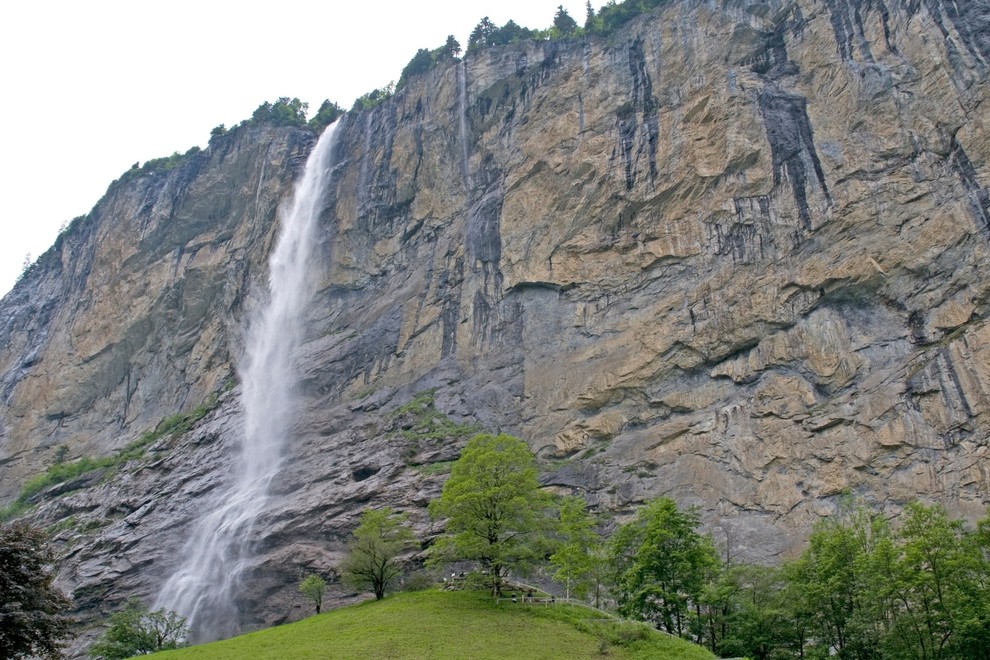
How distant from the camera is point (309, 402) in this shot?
172ft

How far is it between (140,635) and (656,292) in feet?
98.0

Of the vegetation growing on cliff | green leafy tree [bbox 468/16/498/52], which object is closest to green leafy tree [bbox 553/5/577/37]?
green leafy tree [bbox 468/16/498/52]

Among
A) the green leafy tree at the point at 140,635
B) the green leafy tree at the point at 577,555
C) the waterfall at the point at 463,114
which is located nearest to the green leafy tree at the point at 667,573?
the green leafy tree at the point at 577,555

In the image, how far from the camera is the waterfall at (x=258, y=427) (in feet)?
131

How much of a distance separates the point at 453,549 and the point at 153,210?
59963mm

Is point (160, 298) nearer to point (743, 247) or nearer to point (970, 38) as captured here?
point (743, 247)

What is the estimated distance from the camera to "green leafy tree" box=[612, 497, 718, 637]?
2700cm

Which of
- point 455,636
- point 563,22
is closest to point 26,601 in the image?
point 455,636

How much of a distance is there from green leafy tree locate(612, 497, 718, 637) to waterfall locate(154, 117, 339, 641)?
816 inches

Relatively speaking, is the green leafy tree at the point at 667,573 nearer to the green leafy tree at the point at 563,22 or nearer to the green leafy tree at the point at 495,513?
the green leafy tree at the point at 495,513

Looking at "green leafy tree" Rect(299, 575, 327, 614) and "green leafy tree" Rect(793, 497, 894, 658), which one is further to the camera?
"green leafy tree" Rect(299, 575, 327, 614)

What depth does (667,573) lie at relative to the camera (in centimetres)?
2758

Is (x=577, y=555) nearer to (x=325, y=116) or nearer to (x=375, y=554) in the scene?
(x=375, y=554)

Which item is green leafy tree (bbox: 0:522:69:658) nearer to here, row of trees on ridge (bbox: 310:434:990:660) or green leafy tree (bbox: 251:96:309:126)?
row of trees on ridge (bbox: 310:434:990:660)
